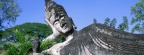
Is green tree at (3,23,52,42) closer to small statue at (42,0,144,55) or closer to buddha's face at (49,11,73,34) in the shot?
buddha's face at (49,11,73,34)

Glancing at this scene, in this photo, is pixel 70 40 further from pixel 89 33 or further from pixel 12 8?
pixel 12 8

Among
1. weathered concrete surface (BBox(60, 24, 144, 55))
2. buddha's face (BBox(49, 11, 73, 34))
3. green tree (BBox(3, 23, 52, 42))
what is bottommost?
weathered concrete surface (BBox(60, 24, 144, 55))

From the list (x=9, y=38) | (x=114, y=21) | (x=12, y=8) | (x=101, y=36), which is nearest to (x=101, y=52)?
(x=101, y=36)

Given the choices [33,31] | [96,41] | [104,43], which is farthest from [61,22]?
A: [33,31]

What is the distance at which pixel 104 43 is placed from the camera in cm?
528

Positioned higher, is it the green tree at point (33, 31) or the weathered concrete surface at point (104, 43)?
the green tree at point (33, 31)

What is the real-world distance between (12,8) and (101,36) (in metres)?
26.8

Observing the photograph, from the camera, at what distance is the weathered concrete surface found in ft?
17.1

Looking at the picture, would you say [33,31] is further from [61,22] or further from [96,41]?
[96,41]

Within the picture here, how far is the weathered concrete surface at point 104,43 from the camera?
522cm

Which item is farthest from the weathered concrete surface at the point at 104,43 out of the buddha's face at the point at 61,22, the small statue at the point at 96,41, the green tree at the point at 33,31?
the green tree at the point at 33,31

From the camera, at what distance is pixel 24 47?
1504cm

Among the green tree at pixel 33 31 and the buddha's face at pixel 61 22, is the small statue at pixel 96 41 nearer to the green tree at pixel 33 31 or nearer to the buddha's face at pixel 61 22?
the buddha's face at pixel 61 22

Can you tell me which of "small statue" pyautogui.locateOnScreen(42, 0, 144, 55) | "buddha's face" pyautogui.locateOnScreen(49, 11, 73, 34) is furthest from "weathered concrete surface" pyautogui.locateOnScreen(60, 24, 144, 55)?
"buddha's face" pyautogui.locateOnScreen(49, 11, 73, 34)
